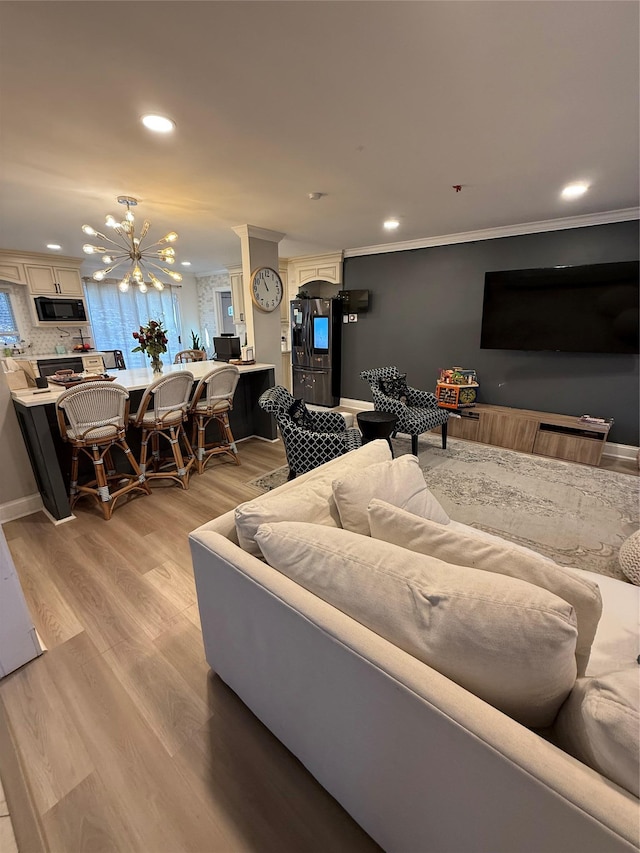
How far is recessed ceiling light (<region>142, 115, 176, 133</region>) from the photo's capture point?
176cm

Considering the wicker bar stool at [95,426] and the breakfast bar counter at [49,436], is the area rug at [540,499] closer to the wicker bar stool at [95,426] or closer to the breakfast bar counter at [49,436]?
the wicker bar stool at [95,426]

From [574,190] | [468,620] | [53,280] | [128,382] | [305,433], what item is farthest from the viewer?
[53,280]

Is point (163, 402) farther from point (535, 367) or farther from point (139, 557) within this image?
point (535, 367)

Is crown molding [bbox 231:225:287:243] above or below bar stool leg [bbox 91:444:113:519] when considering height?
above

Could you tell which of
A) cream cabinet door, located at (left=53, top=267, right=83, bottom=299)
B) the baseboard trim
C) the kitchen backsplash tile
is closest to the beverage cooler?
cream cabinet door, located at (left=53, top=267, right=83, bottom=299)

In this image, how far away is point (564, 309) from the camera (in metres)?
3.69

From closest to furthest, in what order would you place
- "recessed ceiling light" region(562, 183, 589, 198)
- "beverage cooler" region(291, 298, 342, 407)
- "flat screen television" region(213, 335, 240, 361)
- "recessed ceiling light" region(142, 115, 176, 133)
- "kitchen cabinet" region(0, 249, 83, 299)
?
"recessed ceiling light" region(142, 115, 176, 133) → "recessed ceiling light" region(562, 183, 589, 198) → "flat screen television" region(213, 335, 240, 361) → "kitchen cabinet" region(0, 249, 83, 299) → "beverage cooler" region(291, 298, 342, 407)

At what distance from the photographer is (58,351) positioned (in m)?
5.82

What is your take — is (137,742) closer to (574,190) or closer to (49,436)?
(49,436)

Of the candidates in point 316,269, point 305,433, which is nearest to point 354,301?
point 316,269

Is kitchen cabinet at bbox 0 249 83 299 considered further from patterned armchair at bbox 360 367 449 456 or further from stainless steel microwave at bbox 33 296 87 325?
patterned armchair at bbox 360 367 449 456

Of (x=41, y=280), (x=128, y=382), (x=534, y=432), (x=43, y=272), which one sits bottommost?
(x=534, y=432)

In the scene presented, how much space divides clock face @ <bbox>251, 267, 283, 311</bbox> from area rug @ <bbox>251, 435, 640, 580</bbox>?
1.96 m

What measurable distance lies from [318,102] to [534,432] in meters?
3.62
